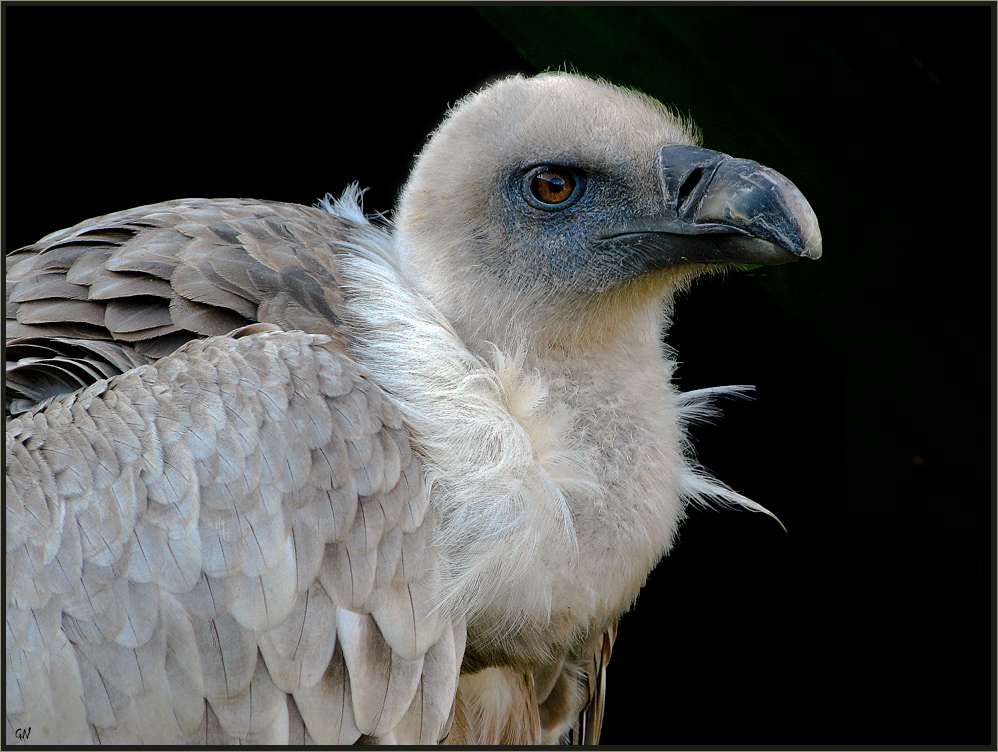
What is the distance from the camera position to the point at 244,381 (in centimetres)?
145

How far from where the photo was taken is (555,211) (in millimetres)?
1713

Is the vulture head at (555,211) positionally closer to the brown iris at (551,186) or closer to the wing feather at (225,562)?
the brown iris at (551,186)

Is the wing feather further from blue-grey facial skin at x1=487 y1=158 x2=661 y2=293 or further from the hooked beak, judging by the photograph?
the hooked beak

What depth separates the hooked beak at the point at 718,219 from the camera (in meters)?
1.51

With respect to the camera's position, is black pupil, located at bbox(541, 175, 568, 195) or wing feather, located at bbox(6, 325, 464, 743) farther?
black pupil, located at bbox(541, 175, 568, 195)

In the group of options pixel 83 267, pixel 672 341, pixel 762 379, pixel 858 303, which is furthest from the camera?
pixel 762 379

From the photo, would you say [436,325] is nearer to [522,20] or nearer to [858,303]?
[522,20]

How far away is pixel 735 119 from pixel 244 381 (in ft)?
3.43

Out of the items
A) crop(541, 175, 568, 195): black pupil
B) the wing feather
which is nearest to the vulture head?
crop(541, 175, 568, 195): black pupil

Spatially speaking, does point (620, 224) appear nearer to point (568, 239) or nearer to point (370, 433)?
point (568, 239)

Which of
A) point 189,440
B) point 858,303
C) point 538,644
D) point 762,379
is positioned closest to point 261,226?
point 189,440

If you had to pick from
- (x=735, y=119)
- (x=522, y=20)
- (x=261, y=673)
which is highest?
(x=522, y=20)

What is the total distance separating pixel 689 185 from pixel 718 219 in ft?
0.30

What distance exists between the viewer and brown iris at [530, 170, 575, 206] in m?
1.70
